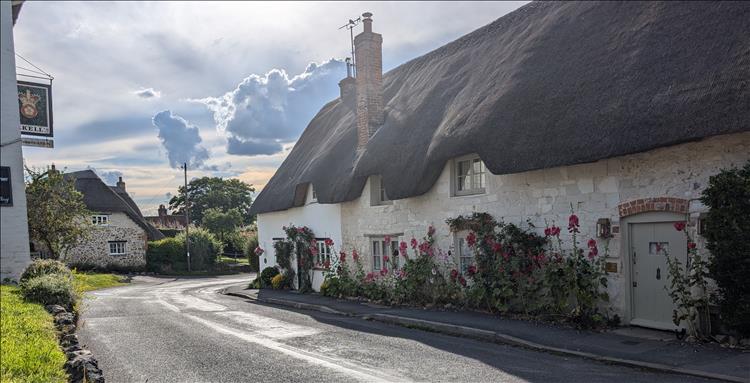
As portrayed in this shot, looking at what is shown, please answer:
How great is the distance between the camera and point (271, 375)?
7133mm

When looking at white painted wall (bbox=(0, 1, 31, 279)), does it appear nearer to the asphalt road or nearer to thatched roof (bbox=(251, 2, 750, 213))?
the asphalt road

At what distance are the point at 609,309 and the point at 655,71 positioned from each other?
4.15 m

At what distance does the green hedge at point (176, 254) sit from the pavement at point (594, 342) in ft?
94.4

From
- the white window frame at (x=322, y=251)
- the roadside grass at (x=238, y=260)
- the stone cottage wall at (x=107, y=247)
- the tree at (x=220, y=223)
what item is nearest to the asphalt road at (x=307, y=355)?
the white window frame at (x=322, y=251)

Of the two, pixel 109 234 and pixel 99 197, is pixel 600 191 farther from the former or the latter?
pixel 99 197

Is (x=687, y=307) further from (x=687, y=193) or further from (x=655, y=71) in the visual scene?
(x=655, y=71)

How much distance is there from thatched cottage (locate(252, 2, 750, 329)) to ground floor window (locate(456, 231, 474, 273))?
5 centimetres

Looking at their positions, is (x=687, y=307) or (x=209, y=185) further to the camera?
(x=209, y=185)

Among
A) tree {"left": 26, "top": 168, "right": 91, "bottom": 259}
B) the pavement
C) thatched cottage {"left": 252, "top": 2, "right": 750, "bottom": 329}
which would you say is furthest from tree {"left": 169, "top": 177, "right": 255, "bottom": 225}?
the pavement

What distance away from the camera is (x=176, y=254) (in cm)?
3928

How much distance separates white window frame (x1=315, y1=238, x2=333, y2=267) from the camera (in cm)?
1862

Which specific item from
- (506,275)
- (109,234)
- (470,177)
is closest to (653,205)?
(506,275)

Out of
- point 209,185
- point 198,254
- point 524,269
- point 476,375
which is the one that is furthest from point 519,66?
point 209,185

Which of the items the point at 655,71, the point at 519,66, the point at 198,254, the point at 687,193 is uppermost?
the point at 519,66
